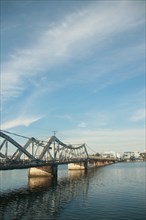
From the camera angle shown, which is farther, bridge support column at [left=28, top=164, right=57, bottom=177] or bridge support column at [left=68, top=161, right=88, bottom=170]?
bridge support column at [left=68, top=161, right=88, bottom=170]

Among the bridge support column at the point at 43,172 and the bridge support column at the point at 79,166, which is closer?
the bridge support column at the point at 43,172

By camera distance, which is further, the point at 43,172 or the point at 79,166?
the point at 79,166

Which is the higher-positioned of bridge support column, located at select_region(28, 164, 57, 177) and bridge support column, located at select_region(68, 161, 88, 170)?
bridge support column, located at select_region(28, 164, 57, 177)

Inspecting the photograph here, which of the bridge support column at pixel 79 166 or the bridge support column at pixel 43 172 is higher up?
the bridge support column at pixel 43 172

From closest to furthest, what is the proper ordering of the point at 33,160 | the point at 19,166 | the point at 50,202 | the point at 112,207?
the point at 112,207 < the point at 50,202 < the point at 19,166 < the point at 33,160

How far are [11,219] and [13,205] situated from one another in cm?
1034

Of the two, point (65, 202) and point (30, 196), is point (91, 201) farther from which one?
point (30, 196)

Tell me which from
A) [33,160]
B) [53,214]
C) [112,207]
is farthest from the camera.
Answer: [33,160]

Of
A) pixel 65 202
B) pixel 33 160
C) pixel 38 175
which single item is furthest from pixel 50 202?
pixel 38 175

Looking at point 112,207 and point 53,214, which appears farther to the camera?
point 112,207

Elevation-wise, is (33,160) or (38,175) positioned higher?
(33,160)

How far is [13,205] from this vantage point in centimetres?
4797

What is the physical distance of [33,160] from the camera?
9025cm

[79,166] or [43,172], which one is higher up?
[43,172]
